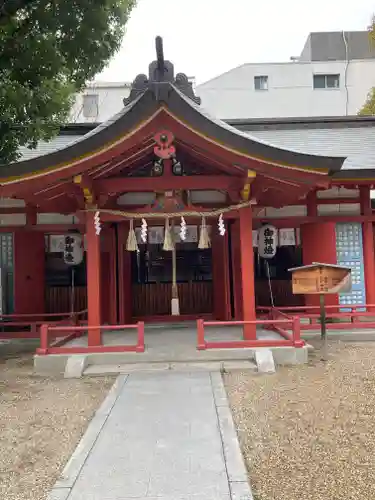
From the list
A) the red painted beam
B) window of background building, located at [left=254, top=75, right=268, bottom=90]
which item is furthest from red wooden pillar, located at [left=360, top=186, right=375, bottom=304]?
window of background building, located at [left=254, top=75, right=268, bottom=90]

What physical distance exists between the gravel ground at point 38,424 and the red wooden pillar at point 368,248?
23.9 feet

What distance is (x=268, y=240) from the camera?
1109 centimetres

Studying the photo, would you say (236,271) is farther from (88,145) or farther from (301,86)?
(301,86)

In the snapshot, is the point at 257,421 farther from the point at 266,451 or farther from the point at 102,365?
the point at 102,365

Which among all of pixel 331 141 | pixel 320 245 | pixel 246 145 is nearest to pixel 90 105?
pixel 331 141

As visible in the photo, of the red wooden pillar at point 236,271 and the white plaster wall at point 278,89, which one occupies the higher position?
the white plaster wall at point 278,89

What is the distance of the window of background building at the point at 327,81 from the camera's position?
3053 centimetres

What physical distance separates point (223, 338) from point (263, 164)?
12.7 feet

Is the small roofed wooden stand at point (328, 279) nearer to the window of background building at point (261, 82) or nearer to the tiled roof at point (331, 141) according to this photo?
the tiled roof at point (331, 141)

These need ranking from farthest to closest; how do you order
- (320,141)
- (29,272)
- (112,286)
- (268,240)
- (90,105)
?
(90,105)
(320,141)
(112,286)
(29,272)
(268,240)

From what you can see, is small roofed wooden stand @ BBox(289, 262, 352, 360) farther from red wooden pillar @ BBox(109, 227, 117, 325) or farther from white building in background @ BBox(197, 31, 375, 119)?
white building in background @ BBox(197, 31, 375, 119)

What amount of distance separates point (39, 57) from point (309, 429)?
860 centimetres

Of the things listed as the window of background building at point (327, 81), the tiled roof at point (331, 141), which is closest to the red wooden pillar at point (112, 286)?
the tiled roof at point (331, 141)

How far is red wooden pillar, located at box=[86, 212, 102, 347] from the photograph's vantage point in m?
8.41
